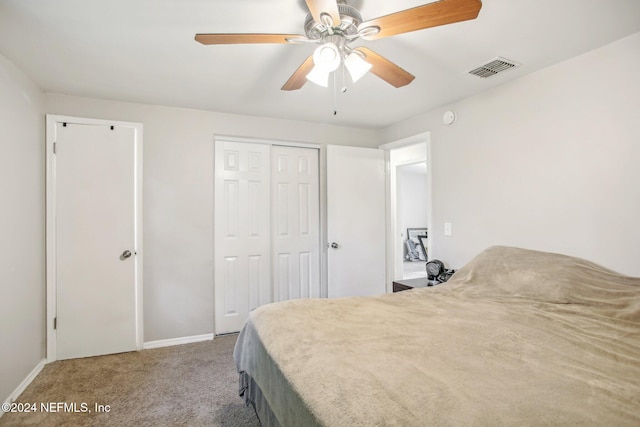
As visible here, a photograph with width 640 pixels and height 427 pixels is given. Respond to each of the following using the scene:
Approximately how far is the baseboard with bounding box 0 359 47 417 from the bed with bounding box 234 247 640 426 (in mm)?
1610

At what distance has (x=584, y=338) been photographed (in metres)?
1.32

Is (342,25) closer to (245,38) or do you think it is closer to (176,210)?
(245,38)

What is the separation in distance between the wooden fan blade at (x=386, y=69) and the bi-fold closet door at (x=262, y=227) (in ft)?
6.47

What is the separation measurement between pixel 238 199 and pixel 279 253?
78 cm

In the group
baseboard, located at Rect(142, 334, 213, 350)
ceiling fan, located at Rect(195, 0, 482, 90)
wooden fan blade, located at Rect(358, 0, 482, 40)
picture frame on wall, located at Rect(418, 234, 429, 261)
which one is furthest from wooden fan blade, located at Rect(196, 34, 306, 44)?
picture frame on wall, located at Rect(418, 234, 429, 261)

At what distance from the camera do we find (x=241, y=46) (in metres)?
1.94

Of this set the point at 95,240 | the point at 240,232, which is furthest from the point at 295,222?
the point at 95,240

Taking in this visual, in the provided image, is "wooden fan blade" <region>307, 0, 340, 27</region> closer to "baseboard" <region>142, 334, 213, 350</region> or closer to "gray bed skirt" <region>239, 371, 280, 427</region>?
"gray bed skirt" <region>239, 371, 280, 427</region>

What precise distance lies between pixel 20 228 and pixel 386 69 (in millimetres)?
2782

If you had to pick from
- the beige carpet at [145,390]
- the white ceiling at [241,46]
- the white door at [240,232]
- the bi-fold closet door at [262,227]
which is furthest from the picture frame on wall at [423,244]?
the beige carpet at [145,390]

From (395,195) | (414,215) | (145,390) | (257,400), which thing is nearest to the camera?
(257,400)

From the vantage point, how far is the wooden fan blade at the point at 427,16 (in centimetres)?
119

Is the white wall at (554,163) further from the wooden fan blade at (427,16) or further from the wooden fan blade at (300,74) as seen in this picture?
the wooden fan blade at (300,74)

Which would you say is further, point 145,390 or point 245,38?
point 145,390
